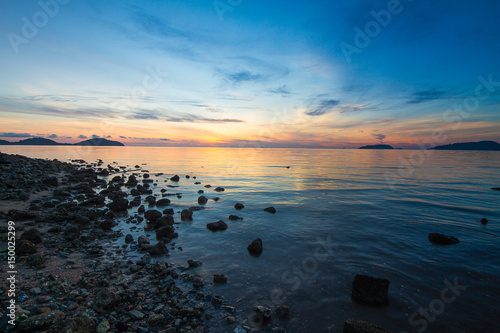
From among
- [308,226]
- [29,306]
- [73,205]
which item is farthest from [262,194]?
[29,306]

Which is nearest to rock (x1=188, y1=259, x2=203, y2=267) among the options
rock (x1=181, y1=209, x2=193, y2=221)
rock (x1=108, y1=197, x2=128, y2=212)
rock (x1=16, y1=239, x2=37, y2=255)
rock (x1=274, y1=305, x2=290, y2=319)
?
rock (x1=274, y1=305, x2=290, y2=319)

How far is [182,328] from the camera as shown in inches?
240

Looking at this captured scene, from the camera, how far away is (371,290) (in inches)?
304

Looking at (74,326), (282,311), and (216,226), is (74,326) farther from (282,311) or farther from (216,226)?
(216,226)

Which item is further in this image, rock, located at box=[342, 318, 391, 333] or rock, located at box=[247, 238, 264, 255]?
rock, located at box=[247, 238, 264, 255]

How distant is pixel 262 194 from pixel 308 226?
37.1 feet

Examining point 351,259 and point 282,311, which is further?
point 351,259

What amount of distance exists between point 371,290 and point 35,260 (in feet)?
41.1

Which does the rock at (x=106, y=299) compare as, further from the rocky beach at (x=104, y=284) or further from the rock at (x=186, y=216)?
the rock at (x=186, y=216)

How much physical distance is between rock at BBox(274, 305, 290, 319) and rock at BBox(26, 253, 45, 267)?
29.7 ft

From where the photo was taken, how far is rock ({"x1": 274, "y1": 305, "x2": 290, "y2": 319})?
6914 mm

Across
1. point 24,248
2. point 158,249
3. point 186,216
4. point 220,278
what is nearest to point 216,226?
point 186,216

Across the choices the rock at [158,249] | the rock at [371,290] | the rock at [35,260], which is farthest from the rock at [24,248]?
the rock at [371,290]

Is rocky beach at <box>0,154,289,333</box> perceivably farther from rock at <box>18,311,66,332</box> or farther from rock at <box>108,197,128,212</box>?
rock at <box>108,197,128,212</box>
